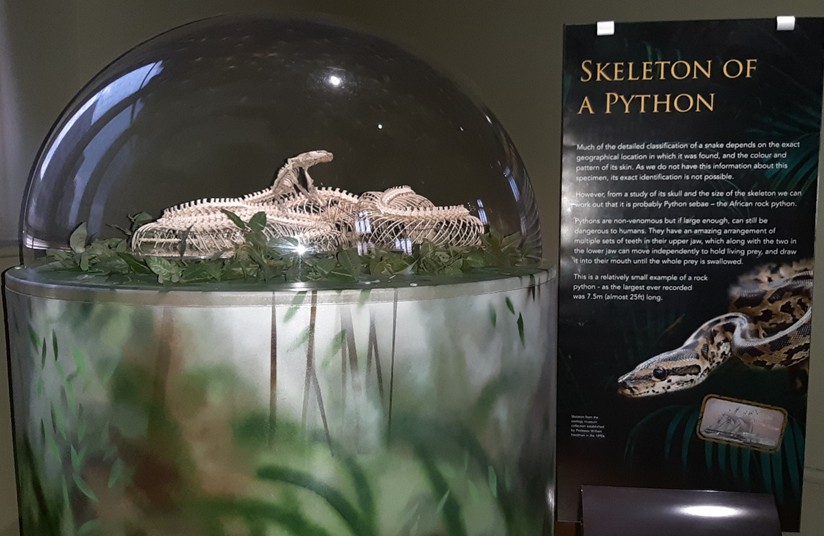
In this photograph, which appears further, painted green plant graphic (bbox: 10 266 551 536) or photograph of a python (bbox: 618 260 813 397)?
photograph of a python (bbox: 618 260 813 397)

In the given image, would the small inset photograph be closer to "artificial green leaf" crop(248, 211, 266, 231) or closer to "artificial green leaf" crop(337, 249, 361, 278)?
"artificial green leaf" crop(337, 249, 361, 278)

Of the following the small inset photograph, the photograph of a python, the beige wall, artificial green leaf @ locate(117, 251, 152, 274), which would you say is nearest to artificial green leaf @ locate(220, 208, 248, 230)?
artificial green leaf @ locate(117, 251, 152, 274)

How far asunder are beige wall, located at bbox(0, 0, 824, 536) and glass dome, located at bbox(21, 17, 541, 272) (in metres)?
0.29

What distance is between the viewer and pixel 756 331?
306 centimetres

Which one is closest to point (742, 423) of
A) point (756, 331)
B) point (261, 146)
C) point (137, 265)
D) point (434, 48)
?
point (756, 331)

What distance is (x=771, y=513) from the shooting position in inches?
119

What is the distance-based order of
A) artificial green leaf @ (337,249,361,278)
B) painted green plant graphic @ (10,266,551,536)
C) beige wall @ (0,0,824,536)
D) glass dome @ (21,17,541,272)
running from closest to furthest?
1. painted green plant graphic @ (10,266,551,536)
2. artificial green leaf @ (337,249,361,278)
3. glass dome @ (21,17,541,272)
4. beige wall @ (0,0,824,536)

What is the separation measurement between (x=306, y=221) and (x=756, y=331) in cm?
219

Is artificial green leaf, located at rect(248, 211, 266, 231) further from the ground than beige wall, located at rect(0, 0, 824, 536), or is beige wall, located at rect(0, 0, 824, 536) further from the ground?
beige wall, located at rect(0, 0, 824, 536)

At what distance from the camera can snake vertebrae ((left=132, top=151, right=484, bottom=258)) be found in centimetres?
167

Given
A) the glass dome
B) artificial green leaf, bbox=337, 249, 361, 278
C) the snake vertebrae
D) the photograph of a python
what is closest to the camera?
artificial green leaf, bbox=337, 249, 361, 278

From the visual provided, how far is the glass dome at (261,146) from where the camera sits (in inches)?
70.0

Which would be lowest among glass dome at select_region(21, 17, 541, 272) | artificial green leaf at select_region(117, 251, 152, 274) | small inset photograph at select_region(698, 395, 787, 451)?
small inset photograph at select_region(698, 395, 787, 451)

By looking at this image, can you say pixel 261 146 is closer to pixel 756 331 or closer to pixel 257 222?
pixel 257 222
